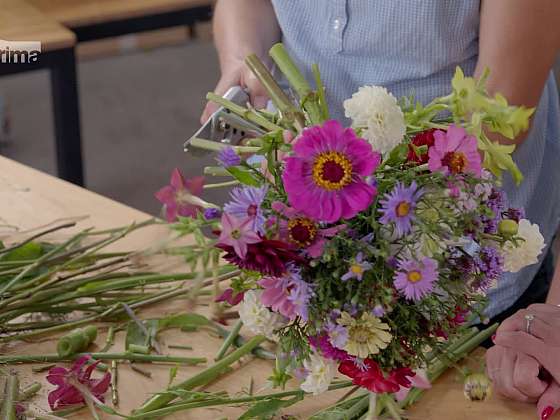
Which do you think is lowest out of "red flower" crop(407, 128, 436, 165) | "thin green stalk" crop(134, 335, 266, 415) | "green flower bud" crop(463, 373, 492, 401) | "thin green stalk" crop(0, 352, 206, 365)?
"thin green stalk" crop(0, 352, 206, 365)

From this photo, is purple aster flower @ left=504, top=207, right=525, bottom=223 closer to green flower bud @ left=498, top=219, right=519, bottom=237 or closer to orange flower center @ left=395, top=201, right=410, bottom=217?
green flower bud @ left=498, top=219, right=519, bottom=237

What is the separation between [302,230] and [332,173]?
6 centimetres

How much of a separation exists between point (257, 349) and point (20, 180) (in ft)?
2.14

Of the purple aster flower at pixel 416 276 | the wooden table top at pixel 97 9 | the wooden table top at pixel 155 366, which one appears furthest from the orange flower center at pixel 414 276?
the wooden table top at pixel 97 9

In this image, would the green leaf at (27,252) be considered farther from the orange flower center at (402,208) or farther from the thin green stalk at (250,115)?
the orange flower center at (402,208)

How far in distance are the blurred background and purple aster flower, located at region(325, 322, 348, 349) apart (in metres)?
2.17

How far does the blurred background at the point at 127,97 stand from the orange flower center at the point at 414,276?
222 cm

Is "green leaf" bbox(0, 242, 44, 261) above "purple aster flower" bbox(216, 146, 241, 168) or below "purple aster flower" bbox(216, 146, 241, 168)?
below

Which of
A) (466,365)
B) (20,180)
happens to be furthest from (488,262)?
(20,180)

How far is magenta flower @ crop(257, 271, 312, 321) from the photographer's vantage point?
883 millimetres

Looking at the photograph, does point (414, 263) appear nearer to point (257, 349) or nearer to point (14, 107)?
point (257, 349)

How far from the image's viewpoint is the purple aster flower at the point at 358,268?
2.83 feet

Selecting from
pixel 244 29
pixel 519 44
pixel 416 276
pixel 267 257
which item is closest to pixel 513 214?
pixel 416 276

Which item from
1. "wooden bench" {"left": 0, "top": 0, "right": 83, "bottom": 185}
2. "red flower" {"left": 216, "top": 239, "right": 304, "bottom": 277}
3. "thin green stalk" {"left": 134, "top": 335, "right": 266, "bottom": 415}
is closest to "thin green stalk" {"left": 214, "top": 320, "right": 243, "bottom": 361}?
"thin green stalk" {"left": 134, "top": 335, "right": 266, "bottom": 415}
